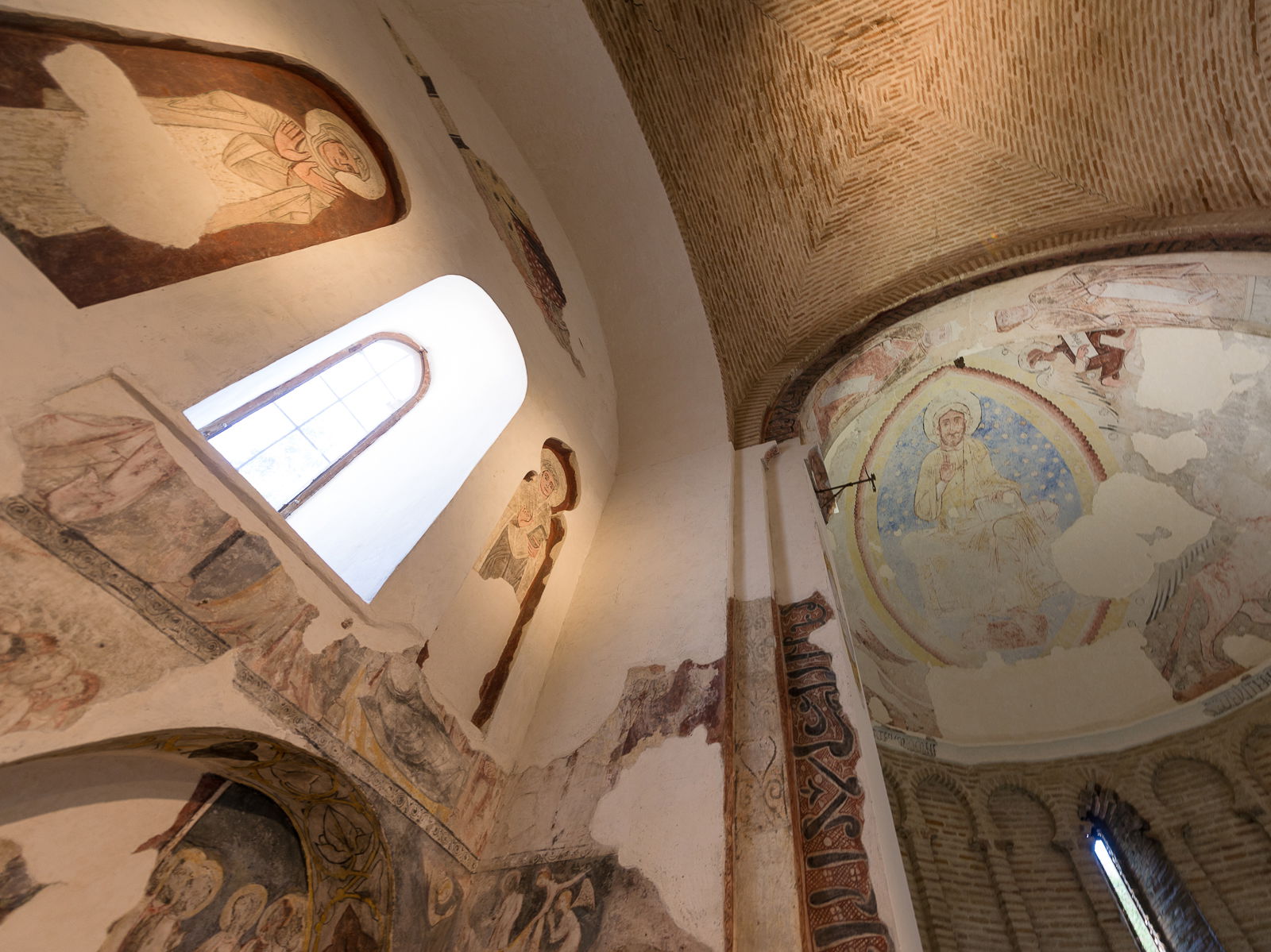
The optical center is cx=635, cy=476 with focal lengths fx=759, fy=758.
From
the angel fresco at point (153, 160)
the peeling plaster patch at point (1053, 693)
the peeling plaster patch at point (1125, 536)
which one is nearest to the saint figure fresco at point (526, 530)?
the angel fresco at point (153, 160)

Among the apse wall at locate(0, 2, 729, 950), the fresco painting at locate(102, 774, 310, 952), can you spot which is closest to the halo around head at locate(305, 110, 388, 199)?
the apse wall at locate(0, 2, 729, 950)

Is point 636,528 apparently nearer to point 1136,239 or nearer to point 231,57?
point 231,57

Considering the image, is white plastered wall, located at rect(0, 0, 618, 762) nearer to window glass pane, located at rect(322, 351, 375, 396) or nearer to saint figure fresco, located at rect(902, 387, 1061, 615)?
window glass pane, located at rect(322, 351, 375, 396)

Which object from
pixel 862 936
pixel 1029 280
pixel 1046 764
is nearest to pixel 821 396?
pixel 1029 280

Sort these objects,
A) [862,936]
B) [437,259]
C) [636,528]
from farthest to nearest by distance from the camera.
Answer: [636,528] → [437,259] → [862,936]

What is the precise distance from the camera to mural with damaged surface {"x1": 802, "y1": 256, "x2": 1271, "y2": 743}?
24.9ft

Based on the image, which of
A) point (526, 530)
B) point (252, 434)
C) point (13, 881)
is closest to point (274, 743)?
point (13, 881)

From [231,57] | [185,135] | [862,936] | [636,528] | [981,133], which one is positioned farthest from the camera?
[981,133]

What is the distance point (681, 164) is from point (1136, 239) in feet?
12.6

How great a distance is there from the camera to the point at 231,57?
10.8 ft

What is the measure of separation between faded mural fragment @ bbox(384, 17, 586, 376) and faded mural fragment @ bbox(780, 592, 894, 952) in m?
3.13

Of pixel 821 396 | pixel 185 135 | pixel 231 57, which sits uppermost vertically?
pixel 821 396

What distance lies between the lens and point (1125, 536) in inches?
358

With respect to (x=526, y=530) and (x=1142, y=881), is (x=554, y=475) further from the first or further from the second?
(x=1142, y=881)
